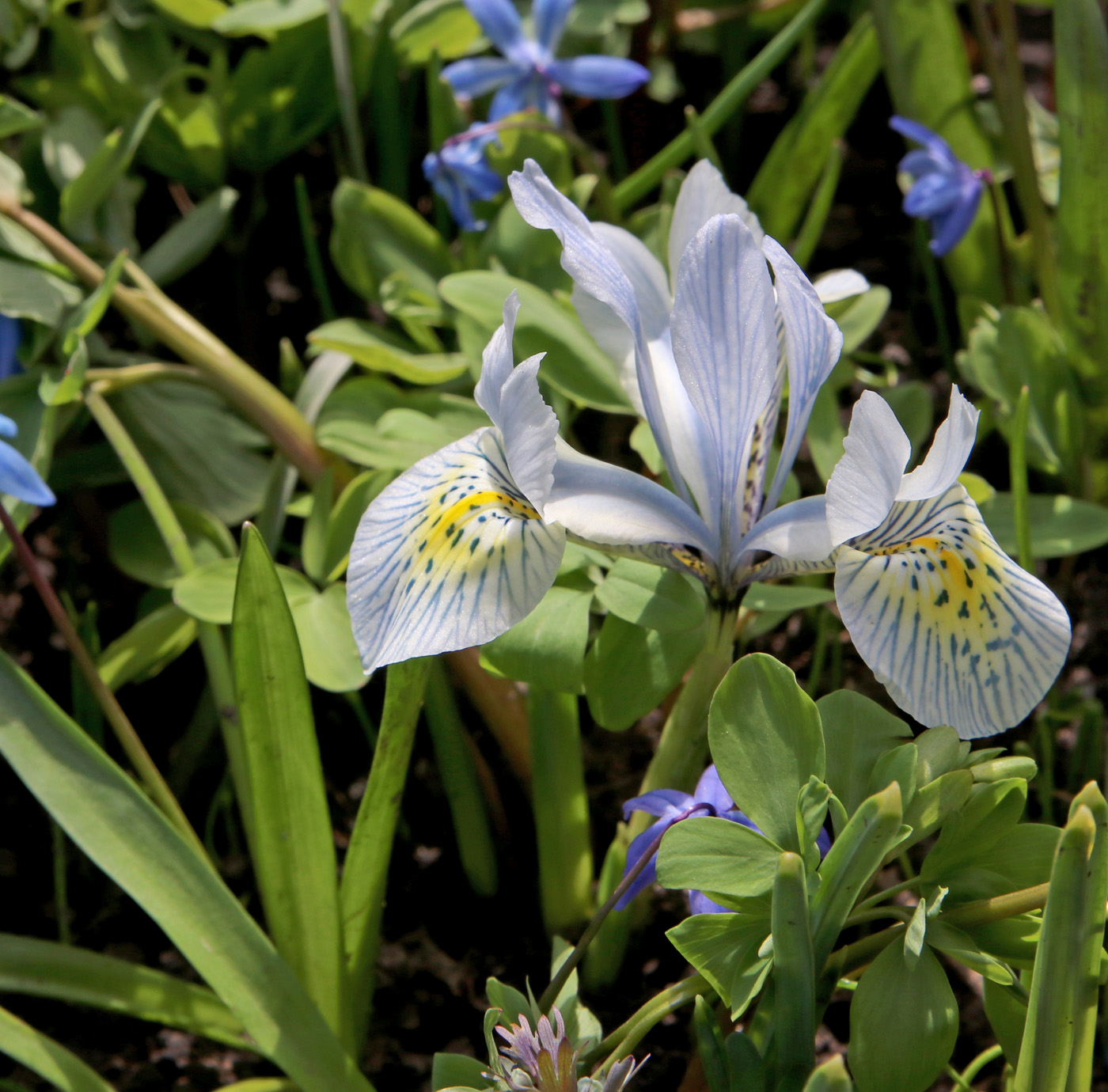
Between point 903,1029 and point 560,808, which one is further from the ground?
point 903,1029

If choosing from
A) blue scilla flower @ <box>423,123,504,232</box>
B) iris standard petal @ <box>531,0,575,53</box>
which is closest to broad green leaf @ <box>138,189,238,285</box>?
blue scilla flower @ <box>423,123,504,232</box>

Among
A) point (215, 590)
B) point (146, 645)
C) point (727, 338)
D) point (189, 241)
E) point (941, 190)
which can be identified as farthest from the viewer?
point (189, 241)

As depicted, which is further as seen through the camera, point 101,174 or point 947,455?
point 101,174

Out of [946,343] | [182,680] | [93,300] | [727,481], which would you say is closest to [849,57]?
[946,343]

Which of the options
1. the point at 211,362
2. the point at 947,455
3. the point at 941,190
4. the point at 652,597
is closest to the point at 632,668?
the point at 652,597

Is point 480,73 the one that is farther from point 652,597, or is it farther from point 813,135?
point 652,597

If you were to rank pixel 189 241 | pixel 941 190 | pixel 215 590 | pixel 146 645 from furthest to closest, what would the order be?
pixel 189 241
pixel 941 190
pixel 146 645
pixel 215 590

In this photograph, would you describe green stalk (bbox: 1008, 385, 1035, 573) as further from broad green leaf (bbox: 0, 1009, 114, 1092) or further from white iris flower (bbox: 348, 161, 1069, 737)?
broad green leaf (bbox: 0, 1009, 114, 1092)

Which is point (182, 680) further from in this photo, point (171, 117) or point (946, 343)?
point (946, 343)
